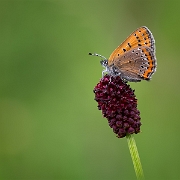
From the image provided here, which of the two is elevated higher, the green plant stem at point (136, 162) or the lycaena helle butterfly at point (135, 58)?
the lycaena helle butterfly at point (135, 58)

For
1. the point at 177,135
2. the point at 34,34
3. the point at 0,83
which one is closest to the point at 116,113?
the point at 177,135

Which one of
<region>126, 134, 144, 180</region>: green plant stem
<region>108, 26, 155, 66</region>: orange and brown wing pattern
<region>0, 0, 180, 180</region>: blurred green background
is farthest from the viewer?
<region>0, 0, 180, 180</region>: blurred green background

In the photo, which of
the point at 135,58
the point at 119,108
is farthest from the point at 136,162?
the point at 135,58

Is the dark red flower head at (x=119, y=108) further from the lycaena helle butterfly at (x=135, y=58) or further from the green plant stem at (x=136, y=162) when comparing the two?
the lycaena helle butterfly at (x=135, y=58)

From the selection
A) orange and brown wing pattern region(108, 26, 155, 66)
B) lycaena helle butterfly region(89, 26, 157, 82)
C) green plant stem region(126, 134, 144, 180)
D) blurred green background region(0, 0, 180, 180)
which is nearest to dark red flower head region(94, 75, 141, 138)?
green plant stem region(126, 134, 144, 180)

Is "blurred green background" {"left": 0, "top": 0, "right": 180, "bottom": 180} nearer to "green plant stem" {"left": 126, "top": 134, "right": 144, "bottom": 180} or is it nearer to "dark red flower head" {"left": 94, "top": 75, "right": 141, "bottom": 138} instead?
"dark red flower head" {"left": 94, "top": 75, "right": 141, "bottom": 138}

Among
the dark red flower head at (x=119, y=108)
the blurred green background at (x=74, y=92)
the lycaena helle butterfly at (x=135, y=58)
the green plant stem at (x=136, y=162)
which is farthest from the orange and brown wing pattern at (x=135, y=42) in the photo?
the blurred green background at (x=74, y=92)
